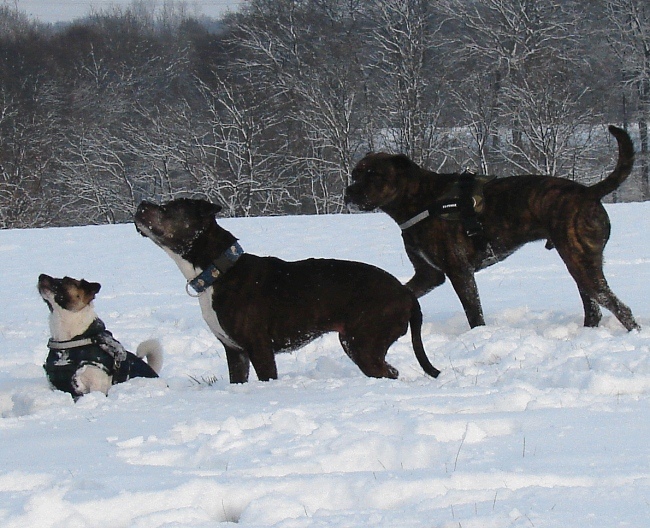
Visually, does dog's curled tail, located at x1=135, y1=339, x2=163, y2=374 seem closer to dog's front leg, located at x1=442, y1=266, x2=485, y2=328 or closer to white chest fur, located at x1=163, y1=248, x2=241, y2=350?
white chest fur, located at x1=163, y1=248, x2=241, y2=350

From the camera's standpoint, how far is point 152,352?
21.2 feet

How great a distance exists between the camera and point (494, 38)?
1510 inches

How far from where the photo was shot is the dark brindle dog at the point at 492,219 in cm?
673

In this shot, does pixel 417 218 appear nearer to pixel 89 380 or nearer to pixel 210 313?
pixel 210 313

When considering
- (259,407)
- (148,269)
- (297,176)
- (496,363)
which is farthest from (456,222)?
(297,176)

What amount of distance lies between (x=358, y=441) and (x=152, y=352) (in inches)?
130

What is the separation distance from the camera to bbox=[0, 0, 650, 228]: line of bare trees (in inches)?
1438

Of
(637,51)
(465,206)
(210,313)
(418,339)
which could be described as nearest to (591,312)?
(465,206)

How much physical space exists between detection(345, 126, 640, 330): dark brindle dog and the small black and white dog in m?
2.58

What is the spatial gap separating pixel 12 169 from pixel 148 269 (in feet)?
106

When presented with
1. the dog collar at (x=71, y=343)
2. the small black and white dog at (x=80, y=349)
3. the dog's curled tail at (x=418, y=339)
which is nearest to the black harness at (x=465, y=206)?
the dog's curled tail at (x=418, y=339)

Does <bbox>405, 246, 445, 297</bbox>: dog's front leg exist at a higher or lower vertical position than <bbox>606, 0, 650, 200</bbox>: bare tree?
lower

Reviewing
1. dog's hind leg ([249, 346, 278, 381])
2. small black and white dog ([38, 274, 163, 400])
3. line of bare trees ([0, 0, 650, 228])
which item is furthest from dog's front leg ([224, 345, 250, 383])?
line of bare trees ([0, 0, 650, 228])

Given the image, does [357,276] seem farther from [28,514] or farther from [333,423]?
[28,514]
